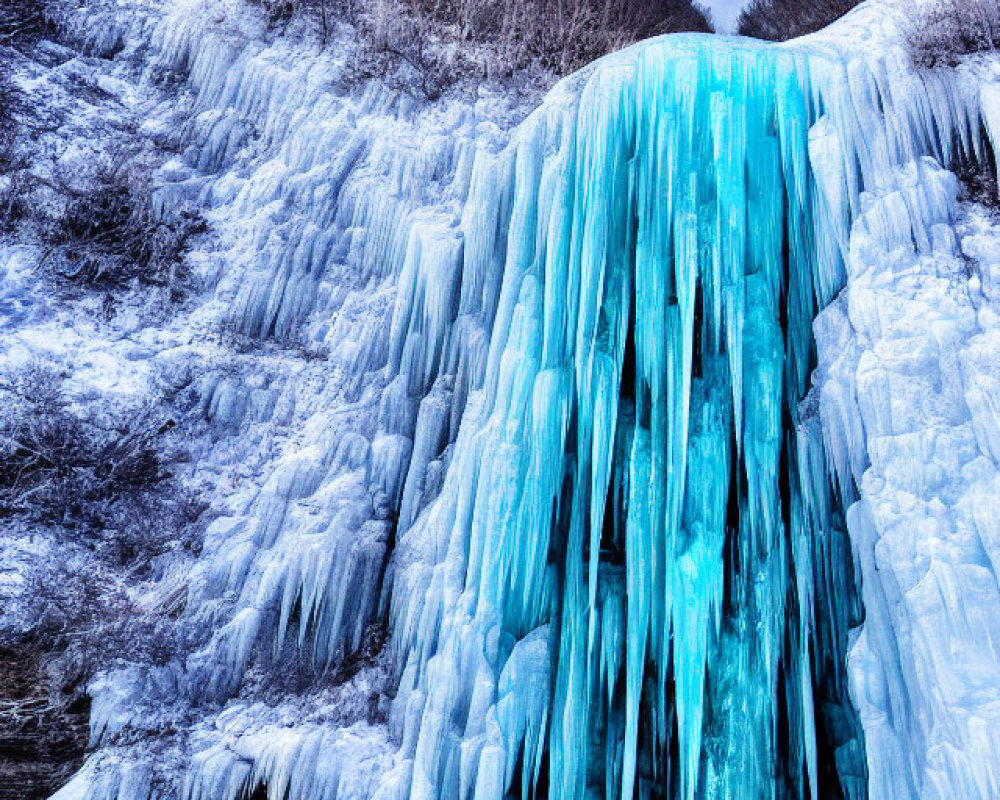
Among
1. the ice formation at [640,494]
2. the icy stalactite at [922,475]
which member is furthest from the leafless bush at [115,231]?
the icy stalactite at [922,475]

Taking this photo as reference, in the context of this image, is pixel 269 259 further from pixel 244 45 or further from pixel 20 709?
pixel 20 709

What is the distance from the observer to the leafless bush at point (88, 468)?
620 centimetres

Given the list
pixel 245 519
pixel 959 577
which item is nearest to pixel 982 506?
pixel 959 577

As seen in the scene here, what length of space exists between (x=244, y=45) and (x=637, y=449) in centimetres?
649

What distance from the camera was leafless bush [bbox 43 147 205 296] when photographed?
→ 24.3 ft

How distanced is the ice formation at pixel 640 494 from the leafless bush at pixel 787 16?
853 centimetres

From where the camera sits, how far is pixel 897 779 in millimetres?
4090

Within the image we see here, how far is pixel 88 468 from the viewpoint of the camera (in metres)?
6.45

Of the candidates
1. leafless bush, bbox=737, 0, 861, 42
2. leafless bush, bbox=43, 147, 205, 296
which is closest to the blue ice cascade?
leafless bush, bbox=43, 147, 205, 296

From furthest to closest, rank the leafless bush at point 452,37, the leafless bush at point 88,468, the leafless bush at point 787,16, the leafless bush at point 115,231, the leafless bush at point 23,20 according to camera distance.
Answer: the leafless bush at point 787,16, the leafless bush at point 23,20, the leafless bush at point 452,37, the leafless bush at point 115,231, the leafless bush at point 88,468

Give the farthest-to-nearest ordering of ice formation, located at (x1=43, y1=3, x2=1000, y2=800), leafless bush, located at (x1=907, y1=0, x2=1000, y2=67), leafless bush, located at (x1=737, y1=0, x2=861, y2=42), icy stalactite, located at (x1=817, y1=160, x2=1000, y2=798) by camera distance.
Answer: leafless bush, located at (x1=737, y1=0, x2=861, y2=42), leafless bush, located at (x1=907, y1=0, x2=1000, y2=67), ice formation, located at (x1=43, y1=3, x2=1000, y2=800), icy stalactite, located at (x1=817, y1=160, x2=1000, y2=798)

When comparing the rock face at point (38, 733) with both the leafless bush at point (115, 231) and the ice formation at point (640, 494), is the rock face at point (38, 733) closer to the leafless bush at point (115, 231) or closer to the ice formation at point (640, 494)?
the ice formation at point (640, 494)

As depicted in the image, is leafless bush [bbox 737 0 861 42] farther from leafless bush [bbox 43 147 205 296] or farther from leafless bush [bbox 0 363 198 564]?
leafless bush [bbox 0 363 198 564]

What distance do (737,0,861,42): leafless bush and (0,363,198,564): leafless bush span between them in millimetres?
11385
